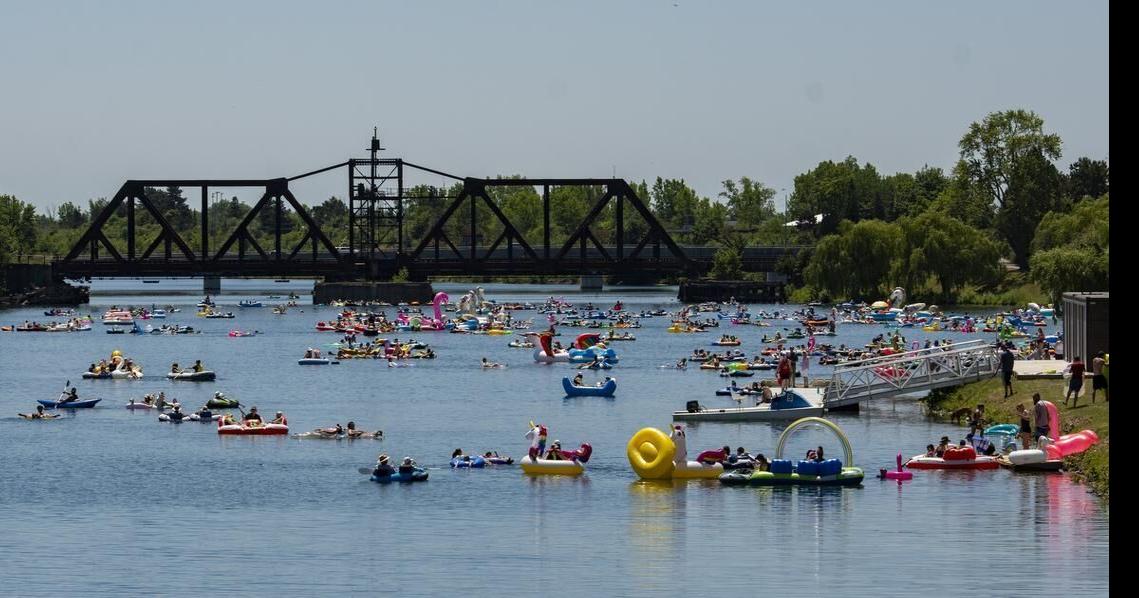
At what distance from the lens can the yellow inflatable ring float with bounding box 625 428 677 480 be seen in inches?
1994

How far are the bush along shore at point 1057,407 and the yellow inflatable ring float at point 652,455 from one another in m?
11.8

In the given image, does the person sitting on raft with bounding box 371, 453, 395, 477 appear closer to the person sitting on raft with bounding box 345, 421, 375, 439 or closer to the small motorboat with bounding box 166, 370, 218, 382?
the person sitting on raft with bounding box 345, 421, 375, 439

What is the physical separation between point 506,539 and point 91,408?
4575 centimetres

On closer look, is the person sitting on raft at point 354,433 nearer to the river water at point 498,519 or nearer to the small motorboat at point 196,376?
the river water at point 498,519

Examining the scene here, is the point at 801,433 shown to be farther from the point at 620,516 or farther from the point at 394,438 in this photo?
the point at 620,516

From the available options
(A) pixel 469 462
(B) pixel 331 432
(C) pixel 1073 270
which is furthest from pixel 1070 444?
(C) pixel 1073 270

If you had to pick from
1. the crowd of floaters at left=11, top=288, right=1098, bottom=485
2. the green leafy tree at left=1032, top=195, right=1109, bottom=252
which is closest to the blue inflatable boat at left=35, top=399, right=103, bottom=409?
the crowd of floaters at left=11, top=288, right=1098, bottom=485

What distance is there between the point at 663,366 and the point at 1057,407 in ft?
182

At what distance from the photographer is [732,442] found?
201ft

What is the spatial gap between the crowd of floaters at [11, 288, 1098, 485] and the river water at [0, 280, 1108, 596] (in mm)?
1032

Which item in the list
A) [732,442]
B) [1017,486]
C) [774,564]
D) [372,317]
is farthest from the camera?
[372,317]

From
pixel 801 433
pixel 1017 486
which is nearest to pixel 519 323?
pixel 801 433

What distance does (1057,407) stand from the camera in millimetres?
54531

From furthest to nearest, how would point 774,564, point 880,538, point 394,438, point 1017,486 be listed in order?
point 394,438, point 1017,486, point 880,538, point 774,564
